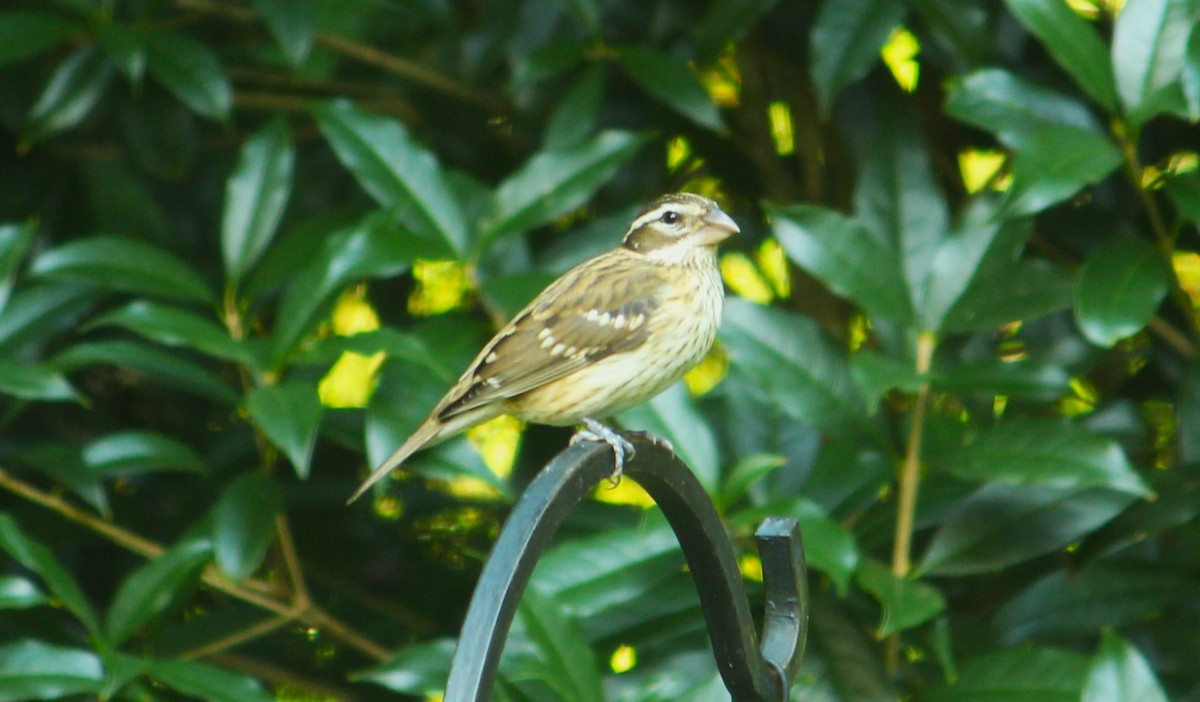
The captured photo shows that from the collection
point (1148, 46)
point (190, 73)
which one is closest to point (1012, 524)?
point (1148, 46)

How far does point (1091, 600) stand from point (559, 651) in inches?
46.2

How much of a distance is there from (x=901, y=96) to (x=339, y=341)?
1.44 m

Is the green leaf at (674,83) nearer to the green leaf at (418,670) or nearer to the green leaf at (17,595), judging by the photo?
the green leaf at (418,670)

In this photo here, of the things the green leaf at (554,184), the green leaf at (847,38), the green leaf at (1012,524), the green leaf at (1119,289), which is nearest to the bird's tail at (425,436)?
the green leaf at (554,184)

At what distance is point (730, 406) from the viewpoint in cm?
323

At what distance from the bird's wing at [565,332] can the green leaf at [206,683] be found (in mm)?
681

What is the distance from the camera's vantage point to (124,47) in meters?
3.37

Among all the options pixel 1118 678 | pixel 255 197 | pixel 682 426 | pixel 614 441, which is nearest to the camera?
pixel 614 441

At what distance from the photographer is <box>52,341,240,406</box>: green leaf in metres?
2.92

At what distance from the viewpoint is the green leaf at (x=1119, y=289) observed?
2797 mm

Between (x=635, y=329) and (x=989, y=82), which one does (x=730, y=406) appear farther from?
(x=989, y=82)

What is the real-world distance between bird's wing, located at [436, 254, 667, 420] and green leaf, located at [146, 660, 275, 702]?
681 mm

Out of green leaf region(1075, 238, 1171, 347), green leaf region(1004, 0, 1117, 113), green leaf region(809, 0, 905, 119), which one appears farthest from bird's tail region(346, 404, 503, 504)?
green leaf region(1004, 0, 1117, 113)

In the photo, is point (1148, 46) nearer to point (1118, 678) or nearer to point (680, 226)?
point (680, 226)
